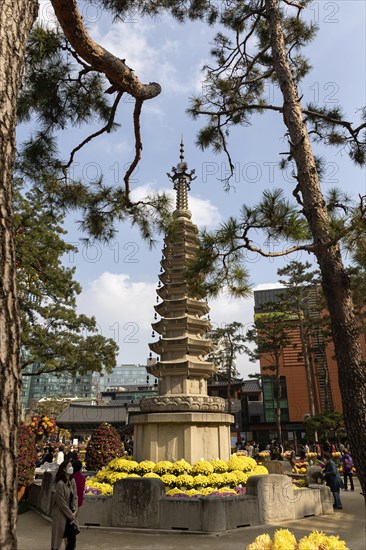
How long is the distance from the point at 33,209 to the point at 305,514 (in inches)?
530

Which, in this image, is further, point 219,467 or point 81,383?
point 81,383

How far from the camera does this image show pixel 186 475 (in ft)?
31.5

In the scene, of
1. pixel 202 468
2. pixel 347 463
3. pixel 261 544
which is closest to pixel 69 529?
pixel 261 544

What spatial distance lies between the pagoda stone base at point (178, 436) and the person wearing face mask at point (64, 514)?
4.91 meters

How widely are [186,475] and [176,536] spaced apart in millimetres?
2148

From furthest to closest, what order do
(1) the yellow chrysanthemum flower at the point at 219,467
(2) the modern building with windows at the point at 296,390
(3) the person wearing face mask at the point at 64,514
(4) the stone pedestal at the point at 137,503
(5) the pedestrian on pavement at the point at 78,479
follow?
(2) the modern building with windows at the point at 296,390, (1) the yellow chrysanthemum flower at the point at 219,467, (4) the stone pedestal at the point at 137,503, (5) the pedestrian on pavement at the point at 78,479, (3) the person wearing face mask at the point at 64,514

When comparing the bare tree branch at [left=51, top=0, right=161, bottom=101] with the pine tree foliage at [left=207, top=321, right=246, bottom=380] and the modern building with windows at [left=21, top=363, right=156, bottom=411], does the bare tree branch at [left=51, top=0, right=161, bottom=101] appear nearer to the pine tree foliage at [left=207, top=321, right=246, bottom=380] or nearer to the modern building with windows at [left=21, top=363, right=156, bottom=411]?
the pine tree foliage at [left=207, top=321, right=246, bottom=380]

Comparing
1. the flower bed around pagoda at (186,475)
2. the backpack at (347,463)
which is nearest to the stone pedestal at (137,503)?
the flower bed around pagoda at (186,475)

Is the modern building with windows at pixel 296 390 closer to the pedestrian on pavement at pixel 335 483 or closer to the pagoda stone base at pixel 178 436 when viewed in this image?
the pedestrian on pavement at pixel 335 483

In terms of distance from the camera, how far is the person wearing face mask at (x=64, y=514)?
18.5 ft

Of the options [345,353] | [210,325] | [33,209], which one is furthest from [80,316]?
[345,353]

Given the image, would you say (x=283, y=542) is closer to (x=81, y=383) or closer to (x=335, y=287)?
(x=335, y=287)

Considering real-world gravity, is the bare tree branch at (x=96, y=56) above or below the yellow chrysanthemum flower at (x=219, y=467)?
above

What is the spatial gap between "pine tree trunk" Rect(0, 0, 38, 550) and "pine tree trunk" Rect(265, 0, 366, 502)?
3.64 m
